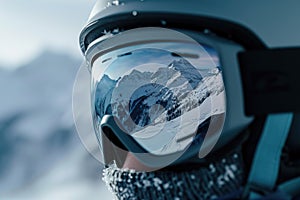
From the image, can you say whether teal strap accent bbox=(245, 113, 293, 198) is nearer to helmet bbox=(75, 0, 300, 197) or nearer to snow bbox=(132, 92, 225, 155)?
helmet bbox=(75, 0, 300, 197)

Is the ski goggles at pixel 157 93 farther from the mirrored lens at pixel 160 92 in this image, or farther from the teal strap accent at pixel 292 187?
the teal strap accent at pixel 292 187

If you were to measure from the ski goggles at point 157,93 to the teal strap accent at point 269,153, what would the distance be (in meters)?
0.08

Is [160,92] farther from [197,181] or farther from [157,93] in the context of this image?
[197,181]

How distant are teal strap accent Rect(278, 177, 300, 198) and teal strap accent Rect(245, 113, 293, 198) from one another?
4 centimetres

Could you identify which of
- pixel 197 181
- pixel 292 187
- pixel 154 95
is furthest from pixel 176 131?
pixel 292 187

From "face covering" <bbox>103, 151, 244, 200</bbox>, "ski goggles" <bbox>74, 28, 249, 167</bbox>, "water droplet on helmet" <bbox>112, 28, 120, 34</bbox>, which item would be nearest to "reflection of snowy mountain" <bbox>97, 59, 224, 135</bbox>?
"ski goggles" <bbox>74, 28, 249, 167</bbox>

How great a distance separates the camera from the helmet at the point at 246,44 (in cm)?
149

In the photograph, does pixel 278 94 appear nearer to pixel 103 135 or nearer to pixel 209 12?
pixel 209 12

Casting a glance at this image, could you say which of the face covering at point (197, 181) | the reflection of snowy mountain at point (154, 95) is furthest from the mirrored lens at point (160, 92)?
the face covering at point (197, 181)

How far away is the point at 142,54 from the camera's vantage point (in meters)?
1.70

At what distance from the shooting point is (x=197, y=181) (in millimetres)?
1525

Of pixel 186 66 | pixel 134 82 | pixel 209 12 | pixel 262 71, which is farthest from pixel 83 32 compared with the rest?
pixel 262 71

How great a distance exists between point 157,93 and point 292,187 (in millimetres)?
525

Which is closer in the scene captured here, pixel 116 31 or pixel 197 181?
pixel 197 181
